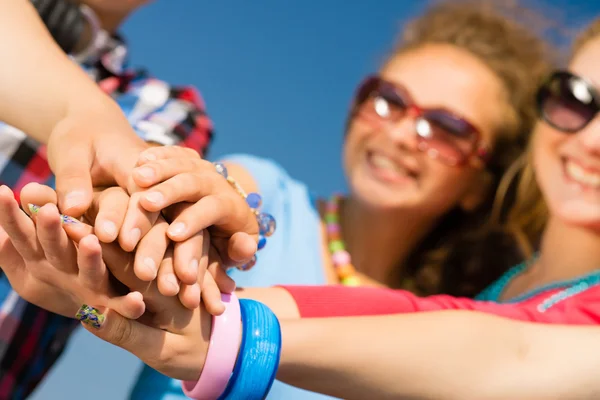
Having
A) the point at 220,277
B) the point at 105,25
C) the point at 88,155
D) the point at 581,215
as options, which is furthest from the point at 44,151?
the point at 581,215

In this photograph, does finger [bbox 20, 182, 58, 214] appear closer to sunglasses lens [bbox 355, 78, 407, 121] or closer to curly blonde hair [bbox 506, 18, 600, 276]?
sunglasses lens [bbox 355, 78, 407, 121]

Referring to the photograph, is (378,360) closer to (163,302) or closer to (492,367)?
(492,367)

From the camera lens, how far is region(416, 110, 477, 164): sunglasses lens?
1674 mm

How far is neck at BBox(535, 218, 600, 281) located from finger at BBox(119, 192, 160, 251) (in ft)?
3.17

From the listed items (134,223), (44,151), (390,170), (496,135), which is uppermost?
(496,135)

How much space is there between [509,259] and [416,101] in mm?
617

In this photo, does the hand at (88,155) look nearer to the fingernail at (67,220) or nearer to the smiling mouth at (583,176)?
the fingernail at (67,220)

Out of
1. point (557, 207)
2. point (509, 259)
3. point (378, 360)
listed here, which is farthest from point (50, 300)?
point (509, 259)

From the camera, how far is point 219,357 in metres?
0.76

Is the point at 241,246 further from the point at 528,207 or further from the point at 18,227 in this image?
the point at 528,207

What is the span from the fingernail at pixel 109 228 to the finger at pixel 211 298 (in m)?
0.14

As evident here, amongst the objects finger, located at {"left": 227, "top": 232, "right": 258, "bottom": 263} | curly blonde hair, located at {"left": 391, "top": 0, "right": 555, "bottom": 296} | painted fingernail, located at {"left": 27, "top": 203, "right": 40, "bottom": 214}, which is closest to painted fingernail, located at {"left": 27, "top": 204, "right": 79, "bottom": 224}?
painted fingernail, located at {"left": 27, "top": 203, "right": 40, "bottom": 214}

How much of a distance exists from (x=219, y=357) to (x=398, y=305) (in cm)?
39

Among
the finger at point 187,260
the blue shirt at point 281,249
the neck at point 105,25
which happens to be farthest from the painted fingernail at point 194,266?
the neck at point 105,25
